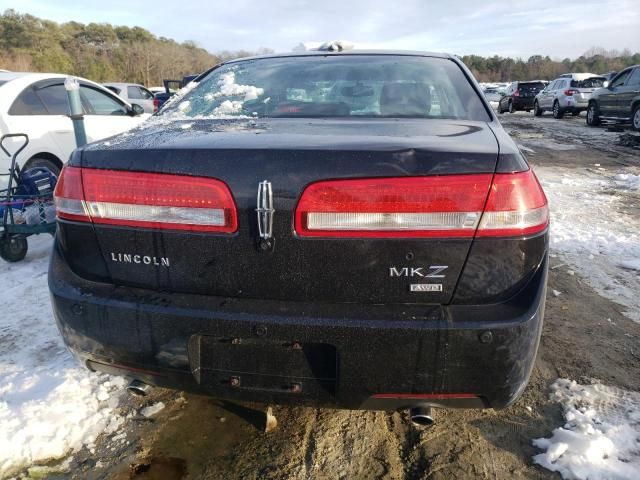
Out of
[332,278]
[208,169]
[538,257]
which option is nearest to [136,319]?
[208,169]

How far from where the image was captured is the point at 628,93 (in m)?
12.9

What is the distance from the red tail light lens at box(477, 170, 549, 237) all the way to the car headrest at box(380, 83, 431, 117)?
0.79 m

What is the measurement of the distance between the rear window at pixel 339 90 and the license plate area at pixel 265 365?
113 centimetres

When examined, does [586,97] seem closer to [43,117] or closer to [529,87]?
[529,87]

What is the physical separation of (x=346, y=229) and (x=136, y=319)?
81cm

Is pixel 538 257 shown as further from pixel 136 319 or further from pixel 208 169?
pixel 136 319

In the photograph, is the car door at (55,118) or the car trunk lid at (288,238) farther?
the car door at (55,118)

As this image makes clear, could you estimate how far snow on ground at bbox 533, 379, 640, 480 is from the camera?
73.9 inches

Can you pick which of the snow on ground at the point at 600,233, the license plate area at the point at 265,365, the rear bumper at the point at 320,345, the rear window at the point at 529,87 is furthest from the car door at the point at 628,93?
the license plate area at the point at 265,365

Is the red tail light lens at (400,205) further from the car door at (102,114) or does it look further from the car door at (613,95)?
the car door at (613,95)

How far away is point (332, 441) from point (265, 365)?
2.21ft

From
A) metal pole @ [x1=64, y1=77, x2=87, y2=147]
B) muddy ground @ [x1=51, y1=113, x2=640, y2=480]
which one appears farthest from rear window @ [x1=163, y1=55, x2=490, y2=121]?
metal pole @ [x1=64, y1=77, x2=87, y2=147]

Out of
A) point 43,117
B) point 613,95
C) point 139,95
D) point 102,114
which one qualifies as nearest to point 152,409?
point 43,117

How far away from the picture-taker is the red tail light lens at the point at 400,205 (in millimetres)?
1518
